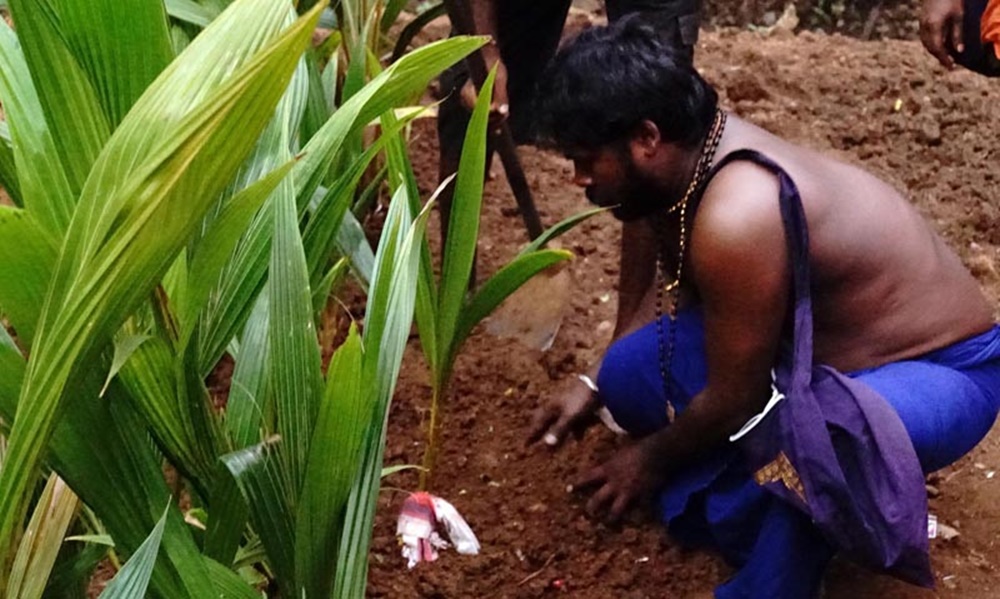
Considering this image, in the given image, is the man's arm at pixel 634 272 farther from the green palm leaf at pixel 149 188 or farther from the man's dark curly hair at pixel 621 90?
the green palm leaf at pixel 149 188

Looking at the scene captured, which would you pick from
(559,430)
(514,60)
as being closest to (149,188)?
(559,430)

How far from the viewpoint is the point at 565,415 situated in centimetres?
180

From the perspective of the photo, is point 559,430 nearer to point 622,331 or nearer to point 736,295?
point 622,331

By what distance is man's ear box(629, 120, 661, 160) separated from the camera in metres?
1.35

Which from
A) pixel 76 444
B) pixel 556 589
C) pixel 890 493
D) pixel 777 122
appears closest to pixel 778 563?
pixel 890 493

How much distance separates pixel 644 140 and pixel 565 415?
58 centimetres

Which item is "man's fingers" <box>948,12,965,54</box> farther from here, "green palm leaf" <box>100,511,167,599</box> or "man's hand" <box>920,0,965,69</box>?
"green palm leaf" <box>100,511,167,599</box>

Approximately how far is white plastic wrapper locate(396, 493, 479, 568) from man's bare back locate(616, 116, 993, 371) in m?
0.43

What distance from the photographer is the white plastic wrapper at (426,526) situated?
131cm

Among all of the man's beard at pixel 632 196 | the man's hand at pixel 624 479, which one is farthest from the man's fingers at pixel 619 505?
the man's beard at pixel 632 196

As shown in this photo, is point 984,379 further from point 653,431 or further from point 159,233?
point 159,233

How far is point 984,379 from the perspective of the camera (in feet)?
→ 4.88

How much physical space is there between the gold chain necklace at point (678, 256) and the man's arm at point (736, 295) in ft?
0.14

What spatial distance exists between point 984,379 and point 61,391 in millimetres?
1164
